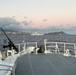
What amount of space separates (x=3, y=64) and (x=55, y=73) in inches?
145

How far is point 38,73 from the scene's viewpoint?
9.33m

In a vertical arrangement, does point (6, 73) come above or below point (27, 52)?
above

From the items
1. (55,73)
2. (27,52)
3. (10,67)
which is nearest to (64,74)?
(55,73)

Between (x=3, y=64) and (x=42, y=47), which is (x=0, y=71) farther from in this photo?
(x=42, y=47)

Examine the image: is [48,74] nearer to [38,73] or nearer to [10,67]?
[38,73]

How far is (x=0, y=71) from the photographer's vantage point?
5.62 meters

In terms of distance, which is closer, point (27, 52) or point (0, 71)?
point (0, 71)

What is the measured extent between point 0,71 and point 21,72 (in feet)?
13.0

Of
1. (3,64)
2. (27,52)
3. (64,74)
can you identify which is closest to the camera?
(3,64)

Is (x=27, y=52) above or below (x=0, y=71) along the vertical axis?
below

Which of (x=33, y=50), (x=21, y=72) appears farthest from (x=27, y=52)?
(x=21, y=72)

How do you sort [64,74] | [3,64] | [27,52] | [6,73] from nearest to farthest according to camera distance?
1. [6,73]
2. [3,64]
3. [64,74]
4. [27,52]

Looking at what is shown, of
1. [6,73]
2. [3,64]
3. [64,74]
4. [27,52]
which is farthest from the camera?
[27,52]

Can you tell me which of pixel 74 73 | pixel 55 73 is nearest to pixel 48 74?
pixel 55 73
